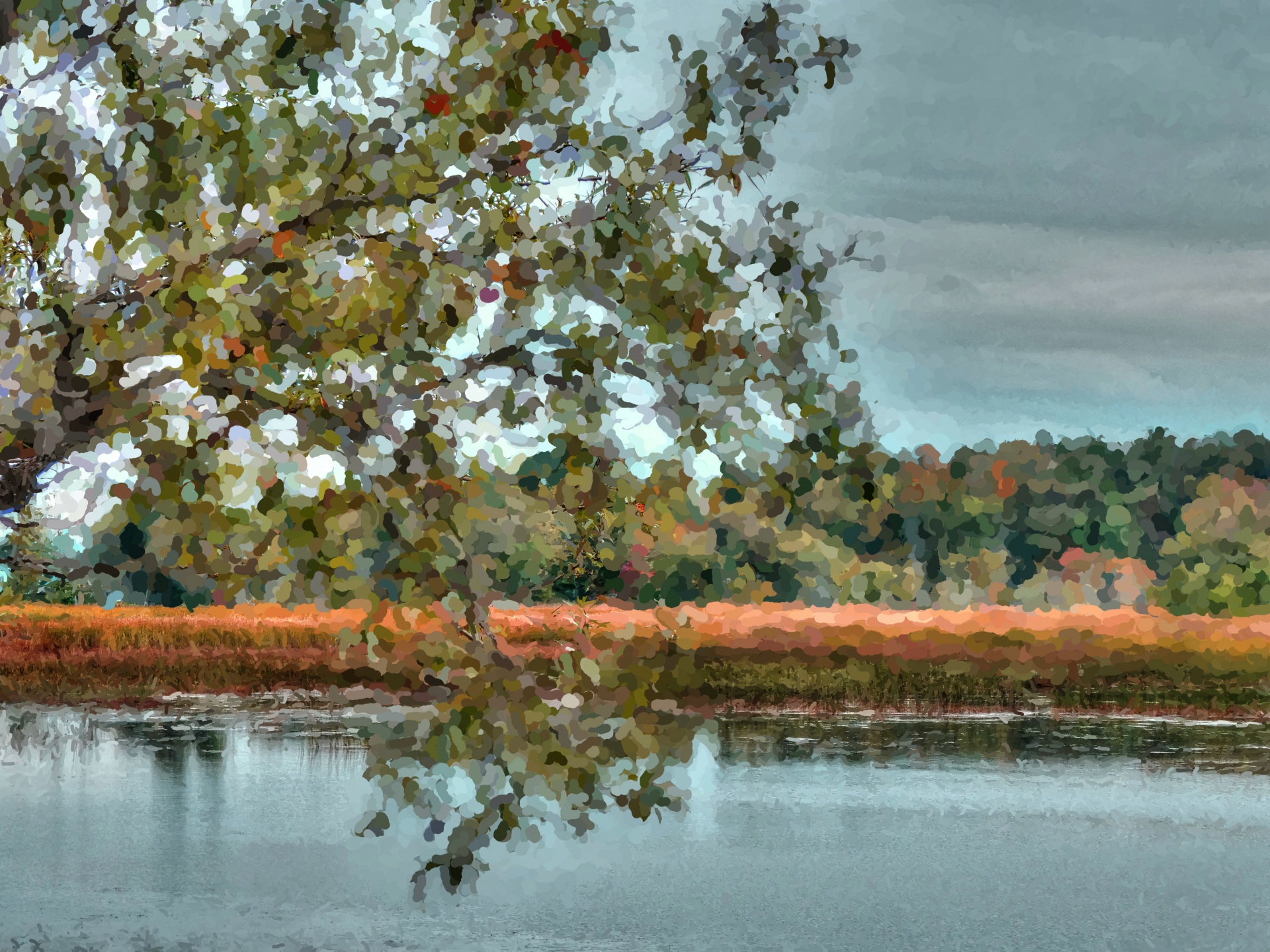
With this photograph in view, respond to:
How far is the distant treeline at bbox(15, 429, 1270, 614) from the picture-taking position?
18.1 feet

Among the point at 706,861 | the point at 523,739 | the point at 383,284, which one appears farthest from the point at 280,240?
the point at 706,861

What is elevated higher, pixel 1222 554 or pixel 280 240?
pixel 280 240

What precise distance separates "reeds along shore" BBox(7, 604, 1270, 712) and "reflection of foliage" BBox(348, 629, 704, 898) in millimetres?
39912

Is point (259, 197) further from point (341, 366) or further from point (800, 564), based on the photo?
point (800, 564)

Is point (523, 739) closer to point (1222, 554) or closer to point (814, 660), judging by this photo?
point (814, 660)

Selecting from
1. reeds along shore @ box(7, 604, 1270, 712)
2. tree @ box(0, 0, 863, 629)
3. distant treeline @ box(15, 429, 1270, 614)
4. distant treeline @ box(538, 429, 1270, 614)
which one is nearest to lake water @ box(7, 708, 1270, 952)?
distant treeline @ box(15, 429, 1270, 614)

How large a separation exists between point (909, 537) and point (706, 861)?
76.8 m

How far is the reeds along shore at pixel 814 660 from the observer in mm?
45656

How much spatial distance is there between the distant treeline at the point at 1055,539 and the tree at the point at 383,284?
44432mm

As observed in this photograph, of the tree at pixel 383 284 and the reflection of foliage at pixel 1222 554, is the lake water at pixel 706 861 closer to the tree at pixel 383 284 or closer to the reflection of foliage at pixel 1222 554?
the tree at pixel 383 284

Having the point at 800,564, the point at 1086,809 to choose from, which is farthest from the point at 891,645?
the point at 800,564

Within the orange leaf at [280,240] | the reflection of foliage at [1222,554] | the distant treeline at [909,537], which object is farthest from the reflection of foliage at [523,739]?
the reflection of foliage at [1222,554]

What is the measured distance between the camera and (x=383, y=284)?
5.48 meters

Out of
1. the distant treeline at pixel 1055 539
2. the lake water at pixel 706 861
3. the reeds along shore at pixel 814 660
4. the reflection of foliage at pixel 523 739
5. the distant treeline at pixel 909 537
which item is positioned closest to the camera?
the reflection of foliage at pixel 523 739
